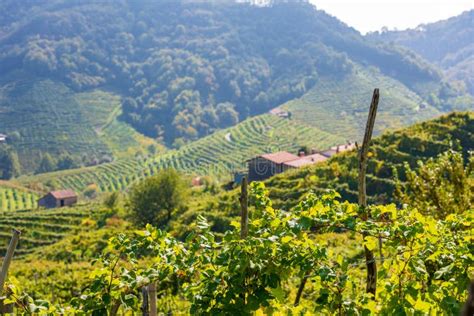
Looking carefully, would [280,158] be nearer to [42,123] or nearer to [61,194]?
[61,194]

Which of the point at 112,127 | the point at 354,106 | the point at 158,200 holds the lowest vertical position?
the point at 112,127

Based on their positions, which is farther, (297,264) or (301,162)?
(301,162)

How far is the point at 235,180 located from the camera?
48938 mm

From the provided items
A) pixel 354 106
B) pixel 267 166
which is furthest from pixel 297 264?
pixel 354 106

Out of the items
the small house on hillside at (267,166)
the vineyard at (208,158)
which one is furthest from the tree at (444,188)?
the vineyard at (208,158)

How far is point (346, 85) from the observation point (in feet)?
464

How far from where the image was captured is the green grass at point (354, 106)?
109m

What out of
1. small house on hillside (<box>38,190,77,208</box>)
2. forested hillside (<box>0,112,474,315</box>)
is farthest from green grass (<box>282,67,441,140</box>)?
forested hillside (<box>0,112,474,315</box>)

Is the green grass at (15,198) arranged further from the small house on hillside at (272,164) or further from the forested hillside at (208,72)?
the forested hillside at (208,72)

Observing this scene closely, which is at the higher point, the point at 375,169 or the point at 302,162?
the point at 375,169

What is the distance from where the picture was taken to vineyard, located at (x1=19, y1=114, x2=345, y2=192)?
279 ft

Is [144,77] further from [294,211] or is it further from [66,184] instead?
[294,211]

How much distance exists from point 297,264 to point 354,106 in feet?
413

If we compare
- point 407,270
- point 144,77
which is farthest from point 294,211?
point 144,77
